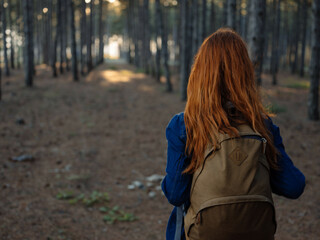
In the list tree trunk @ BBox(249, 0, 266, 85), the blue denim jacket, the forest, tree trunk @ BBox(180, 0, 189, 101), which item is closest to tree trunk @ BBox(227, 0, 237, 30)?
the forest

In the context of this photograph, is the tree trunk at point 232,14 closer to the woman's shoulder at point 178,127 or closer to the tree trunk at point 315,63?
the tree trunk at point 315,63

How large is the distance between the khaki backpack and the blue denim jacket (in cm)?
17

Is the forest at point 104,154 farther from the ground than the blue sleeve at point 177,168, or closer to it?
closer to it

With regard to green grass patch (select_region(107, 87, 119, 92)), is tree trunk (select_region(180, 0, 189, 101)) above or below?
above

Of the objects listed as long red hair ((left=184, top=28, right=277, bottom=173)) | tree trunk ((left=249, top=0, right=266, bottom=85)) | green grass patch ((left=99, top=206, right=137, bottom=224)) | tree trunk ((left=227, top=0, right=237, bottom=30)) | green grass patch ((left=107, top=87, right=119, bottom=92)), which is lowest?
green grass patch ((left=99, top=206, right=137, bottom=224))

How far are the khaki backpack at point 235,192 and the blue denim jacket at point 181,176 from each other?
17 cm

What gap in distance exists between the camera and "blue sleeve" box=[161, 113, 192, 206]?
1866 mm

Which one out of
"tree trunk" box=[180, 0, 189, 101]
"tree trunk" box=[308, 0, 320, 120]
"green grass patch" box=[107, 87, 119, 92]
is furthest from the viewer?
"green grass patch" box=[107, 87, 119, 92]

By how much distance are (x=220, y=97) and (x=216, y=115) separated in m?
0.12

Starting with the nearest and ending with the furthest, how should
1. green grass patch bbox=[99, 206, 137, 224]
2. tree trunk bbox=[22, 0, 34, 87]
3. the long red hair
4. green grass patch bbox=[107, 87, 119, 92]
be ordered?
the long red hair < green grass patch bbox=[99, 206, 137, 224] < tree trunk bbox=[22, 0, 34, 87] < green grass patch bbox=[107, 87, 119, 92]

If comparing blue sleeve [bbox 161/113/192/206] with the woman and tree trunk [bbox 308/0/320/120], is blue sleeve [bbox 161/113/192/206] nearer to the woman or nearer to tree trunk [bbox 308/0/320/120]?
the woman

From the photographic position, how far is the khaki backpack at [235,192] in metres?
1.67

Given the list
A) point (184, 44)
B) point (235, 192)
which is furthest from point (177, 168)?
point (184, 44)

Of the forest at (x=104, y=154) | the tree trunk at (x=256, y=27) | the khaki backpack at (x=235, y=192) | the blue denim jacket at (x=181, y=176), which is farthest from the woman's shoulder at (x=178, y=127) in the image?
the tree trunk at (x=256, y=27)
